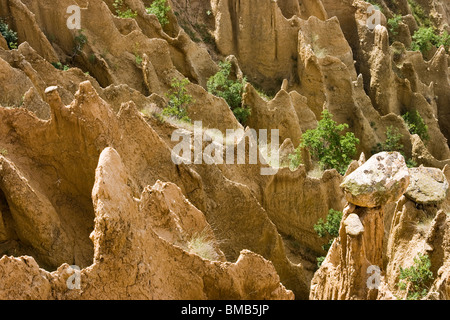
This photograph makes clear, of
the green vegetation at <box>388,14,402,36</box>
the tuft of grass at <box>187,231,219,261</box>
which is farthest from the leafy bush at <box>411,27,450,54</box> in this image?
the tuft of grass at <box>187,231,219,261</box>

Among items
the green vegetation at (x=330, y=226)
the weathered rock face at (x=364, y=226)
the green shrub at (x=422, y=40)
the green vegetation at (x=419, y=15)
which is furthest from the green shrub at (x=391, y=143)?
the weathered rock face at (x=364, y=226)

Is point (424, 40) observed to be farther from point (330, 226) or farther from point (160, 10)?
point (330, 226)

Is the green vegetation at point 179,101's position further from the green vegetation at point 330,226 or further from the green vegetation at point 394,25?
the green vegetation at point 394,25

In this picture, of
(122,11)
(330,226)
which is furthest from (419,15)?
(330,226)

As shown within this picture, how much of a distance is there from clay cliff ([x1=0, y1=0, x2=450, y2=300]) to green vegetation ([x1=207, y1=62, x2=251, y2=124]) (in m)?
0.15

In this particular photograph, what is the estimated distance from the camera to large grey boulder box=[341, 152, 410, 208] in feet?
34.6

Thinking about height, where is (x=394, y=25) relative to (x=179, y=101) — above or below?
above

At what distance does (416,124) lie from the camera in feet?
76.5

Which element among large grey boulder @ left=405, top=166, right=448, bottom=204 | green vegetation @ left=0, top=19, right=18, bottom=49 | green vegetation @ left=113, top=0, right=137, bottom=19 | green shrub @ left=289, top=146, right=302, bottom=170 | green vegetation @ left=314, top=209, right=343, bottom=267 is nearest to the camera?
large grey boulder @ left=405, top=166, right=448, bottom=204

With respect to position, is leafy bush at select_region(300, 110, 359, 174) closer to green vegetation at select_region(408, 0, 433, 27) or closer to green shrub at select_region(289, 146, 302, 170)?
green shrub at select_region(289, 146, 302, 170)

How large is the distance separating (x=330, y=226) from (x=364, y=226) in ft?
14.7

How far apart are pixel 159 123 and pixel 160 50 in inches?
201

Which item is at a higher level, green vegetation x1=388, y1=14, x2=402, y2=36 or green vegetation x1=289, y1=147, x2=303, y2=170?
green vegetation x1=388, y1=14, x2=402, y2=36

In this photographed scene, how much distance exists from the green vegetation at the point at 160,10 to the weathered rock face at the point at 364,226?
11.2 m
